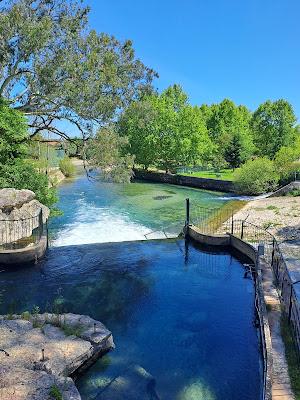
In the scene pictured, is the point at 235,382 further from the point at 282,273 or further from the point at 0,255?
the point at 0,255

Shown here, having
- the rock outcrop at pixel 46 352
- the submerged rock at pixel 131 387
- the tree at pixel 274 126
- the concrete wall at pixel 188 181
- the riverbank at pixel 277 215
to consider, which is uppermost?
the tree at pixel 274 126

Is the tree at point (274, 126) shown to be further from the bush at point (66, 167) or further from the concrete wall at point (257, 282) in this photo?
the concrete wall at point (257, 282)

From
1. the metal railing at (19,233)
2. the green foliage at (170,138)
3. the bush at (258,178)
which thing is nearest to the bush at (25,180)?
the metal railing at (19,233)

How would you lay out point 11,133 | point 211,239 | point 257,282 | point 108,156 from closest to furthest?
1. point 257,282
2. point 211,239
3. point 11,133
4. point 108,156

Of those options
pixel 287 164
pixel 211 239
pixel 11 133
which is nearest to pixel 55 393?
pixel 211 239

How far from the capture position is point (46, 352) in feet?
26.6

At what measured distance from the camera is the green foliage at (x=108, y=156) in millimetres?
19766

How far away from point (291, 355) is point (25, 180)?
16935 mm

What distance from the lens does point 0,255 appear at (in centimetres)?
1479

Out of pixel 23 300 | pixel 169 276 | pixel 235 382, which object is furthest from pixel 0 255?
pixel 235 382

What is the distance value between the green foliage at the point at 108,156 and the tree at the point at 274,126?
3326 cm

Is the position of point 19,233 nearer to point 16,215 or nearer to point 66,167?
point 16,215

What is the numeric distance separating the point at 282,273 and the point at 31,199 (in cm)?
1282

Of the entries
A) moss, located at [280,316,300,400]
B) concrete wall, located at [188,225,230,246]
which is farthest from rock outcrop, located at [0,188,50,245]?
moss, located at [280,316,300,400]
